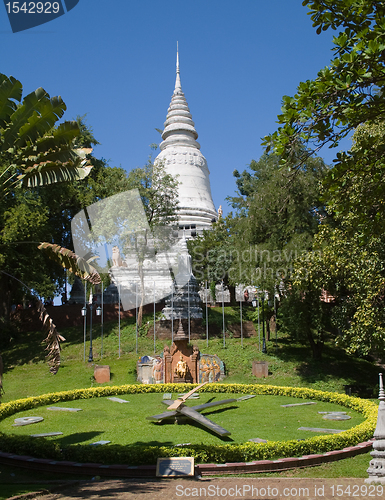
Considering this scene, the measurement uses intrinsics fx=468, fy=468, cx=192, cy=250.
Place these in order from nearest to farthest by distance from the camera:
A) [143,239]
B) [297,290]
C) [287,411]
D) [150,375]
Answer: [287,411], [150,375], [297,290], [143,239]

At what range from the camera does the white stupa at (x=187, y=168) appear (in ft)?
148

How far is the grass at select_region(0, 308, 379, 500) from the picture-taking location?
10438 millimetres

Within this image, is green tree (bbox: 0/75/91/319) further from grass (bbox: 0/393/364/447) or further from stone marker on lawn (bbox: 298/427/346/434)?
stone marker on lawn (bbox: 298/427/346/434)

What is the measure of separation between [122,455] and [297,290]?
45.1 feet

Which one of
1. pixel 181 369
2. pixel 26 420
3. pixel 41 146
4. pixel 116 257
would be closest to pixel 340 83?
pixel 41 146

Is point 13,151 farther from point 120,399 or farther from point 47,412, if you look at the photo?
point 120,399

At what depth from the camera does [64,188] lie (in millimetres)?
28625

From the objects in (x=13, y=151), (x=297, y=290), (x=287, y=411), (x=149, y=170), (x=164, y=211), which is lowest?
(x=287, y=411)

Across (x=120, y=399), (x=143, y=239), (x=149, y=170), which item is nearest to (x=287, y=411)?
(x=120, y=399)

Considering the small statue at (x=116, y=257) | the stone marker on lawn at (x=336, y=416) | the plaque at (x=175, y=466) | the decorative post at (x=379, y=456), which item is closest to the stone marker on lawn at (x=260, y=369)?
the stone marker on lawn at (x=336, y=416)

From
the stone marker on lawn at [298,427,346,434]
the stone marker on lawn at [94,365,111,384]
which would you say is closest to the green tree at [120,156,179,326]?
the stone marker on lawn at [94,365,111,384]

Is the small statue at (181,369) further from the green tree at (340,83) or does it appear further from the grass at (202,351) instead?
the green tree at (340,83)

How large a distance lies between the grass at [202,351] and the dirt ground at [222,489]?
1.99 feet

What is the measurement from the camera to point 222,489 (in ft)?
24.2
